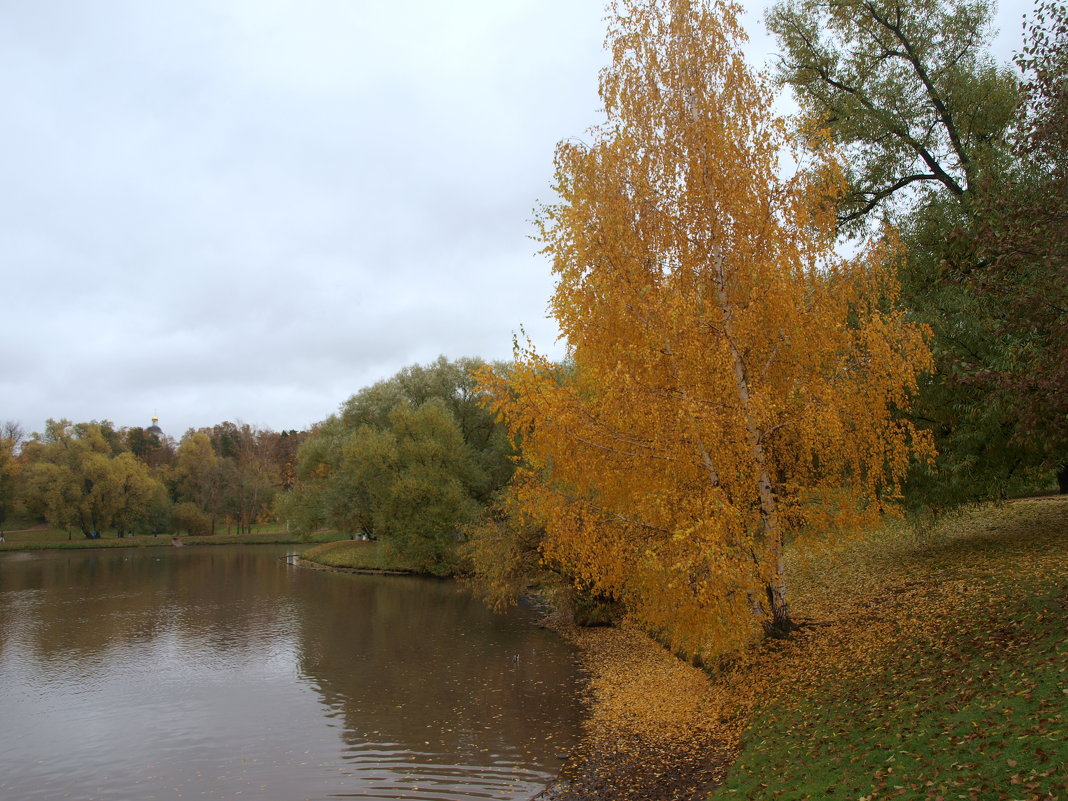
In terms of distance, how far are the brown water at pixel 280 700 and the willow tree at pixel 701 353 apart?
4.27 meters

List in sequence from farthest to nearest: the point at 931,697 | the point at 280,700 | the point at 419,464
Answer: the point at 419,464
the point at 280,700
the point at 931,697

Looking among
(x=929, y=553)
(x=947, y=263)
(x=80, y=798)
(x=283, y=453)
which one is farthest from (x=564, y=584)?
(x=283, y=453)

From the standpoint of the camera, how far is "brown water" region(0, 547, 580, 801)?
1117 centimetres

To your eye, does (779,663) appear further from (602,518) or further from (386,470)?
(386,470)

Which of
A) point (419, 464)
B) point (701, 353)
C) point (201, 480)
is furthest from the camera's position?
point (201, 480)

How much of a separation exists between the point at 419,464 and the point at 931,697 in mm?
34395

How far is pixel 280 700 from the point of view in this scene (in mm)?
15922

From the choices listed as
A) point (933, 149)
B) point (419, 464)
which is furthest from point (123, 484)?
point (933, 149)

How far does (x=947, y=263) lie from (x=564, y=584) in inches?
634

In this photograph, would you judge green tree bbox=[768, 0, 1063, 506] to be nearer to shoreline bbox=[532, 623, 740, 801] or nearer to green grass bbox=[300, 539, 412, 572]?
shoreline bbox=[532, 623, 740, 801]

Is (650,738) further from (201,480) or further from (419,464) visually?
(201,480)

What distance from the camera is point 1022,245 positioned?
8.55 m

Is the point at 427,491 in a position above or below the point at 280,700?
above

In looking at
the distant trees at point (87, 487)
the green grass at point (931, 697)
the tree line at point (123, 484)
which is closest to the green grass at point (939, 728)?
the green grass at point (931, 697)
